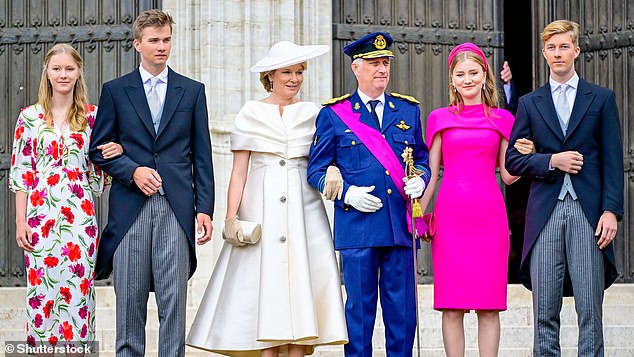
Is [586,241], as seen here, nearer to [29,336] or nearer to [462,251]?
[462,251]

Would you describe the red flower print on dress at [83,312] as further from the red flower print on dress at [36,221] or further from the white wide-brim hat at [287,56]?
the white wide-brim hat at [287,56]

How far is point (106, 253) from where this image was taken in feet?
22.5

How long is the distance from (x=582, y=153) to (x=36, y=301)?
296 cm

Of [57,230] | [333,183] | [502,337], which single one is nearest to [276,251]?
[333,183]

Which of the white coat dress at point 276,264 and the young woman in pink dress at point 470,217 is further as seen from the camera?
the young woman in pink dress at point 470,217

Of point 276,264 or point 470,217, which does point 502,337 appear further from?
point 276,264

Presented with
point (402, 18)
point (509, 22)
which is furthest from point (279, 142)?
point (509, 22)

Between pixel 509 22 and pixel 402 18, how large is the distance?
329 cm

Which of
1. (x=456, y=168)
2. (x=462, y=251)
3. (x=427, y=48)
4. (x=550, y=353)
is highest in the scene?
(x=427, y=48)

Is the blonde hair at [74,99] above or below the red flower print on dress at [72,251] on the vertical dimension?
above

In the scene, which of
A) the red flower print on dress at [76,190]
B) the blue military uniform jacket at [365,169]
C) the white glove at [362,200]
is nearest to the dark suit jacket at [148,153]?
the red flower print on dress at [76,190]

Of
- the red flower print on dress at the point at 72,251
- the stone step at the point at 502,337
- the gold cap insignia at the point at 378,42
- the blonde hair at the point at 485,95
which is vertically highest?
the gold cap insignia at the point at 378,42

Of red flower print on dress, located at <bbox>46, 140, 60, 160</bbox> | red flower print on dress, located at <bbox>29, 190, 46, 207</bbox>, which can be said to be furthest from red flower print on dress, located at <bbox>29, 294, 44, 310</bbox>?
red flower print on dress, located at <bbox>46, 140, 60, 160</bbox>

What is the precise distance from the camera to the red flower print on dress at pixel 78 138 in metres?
7.10
